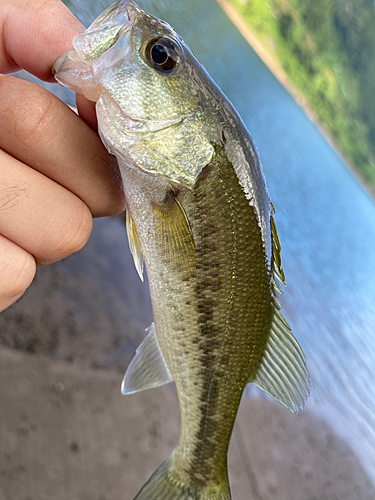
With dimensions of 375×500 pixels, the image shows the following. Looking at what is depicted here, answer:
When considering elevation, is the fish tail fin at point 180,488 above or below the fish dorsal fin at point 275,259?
below

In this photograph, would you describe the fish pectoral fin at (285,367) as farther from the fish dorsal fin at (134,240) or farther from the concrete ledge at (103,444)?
the concrete ledge at (103,444)

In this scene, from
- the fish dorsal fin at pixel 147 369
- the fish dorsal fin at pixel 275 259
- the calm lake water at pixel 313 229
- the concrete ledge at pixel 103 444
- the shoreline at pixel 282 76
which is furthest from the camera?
the shoreline at pixel 282 76

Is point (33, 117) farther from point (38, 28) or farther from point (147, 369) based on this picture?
point (147, 369)

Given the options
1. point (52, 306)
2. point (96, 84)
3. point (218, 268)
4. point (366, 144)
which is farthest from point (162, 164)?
point (366, 144)


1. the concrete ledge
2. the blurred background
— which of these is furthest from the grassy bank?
the concrete ledge

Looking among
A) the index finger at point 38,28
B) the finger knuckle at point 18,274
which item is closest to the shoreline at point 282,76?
the index finger at point 38,28

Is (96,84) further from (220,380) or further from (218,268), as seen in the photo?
(220,380)

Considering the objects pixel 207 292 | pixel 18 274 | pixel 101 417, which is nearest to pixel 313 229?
→ pixel 101 417
